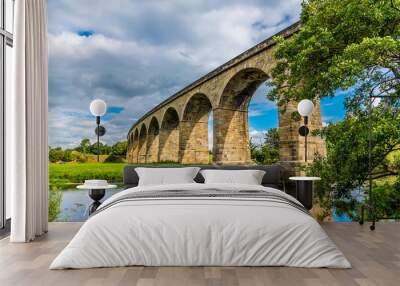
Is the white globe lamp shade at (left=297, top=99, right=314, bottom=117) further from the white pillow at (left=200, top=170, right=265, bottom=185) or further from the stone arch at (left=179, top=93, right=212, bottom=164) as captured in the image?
the stone arch at (left=179, top=93, right=212, bottom=164)

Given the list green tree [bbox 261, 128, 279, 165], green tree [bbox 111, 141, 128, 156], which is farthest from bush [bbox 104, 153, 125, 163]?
green tree [bbox 261, 128, 279, 165]

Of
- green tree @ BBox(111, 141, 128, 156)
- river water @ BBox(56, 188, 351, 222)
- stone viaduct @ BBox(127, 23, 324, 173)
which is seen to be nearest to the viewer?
river water @ BBox(56, 188, 351, 222)

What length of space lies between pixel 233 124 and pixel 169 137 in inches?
164

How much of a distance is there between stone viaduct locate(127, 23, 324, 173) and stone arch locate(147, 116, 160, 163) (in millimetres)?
269

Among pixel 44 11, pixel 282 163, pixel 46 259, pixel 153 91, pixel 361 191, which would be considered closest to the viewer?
pixel 46 259

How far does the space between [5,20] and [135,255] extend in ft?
10.2

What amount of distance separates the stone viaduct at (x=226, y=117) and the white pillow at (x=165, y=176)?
2278 millimetres

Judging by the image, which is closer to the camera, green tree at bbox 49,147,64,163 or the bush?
green tree at bbox 49,147,64,163

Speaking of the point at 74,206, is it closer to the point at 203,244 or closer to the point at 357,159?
the point at 203,244

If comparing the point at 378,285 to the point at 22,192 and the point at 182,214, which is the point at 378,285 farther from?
the point at 22,192

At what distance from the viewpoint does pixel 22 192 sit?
10.7 feet

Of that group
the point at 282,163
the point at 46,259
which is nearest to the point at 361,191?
the point at 282,163

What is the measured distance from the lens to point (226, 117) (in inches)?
300

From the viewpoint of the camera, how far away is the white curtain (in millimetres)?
3246
